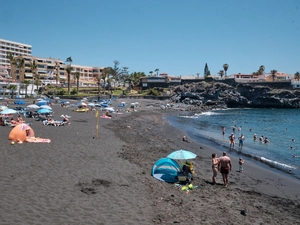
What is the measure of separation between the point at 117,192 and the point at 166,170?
350 centimetres

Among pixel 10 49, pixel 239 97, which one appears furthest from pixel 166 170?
pixel 10 49

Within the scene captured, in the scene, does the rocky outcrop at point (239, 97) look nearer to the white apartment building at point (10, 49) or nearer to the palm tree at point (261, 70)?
the palm tree at point (261, 70)

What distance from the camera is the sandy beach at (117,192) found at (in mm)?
9078

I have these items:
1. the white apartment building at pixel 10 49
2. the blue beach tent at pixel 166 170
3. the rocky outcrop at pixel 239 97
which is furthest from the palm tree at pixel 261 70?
the blue beach tent at pixel 166 170

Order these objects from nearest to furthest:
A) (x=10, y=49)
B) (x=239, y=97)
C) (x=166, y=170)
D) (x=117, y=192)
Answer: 1. (x=117, y=192)
2. (x=166, y=170)
3. (x=239, y=97)
4. (x=10, y=49)

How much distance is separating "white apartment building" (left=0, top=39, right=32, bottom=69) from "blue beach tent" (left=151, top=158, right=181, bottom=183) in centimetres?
11126

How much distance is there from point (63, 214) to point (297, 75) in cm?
14365

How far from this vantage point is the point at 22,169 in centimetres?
1315

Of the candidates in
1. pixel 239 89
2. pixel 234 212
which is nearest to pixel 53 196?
pixel 234 212

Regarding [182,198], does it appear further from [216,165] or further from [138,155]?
[138,155]

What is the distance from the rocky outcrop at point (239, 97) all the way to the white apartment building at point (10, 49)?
71629 millimetres

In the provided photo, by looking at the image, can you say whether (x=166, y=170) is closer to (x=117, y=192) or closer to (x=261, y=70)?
(x=117, y=192)

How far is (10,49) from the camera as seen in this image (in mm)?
119062

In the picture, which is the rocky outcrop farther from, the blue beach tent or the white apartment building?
the blue beach tent
